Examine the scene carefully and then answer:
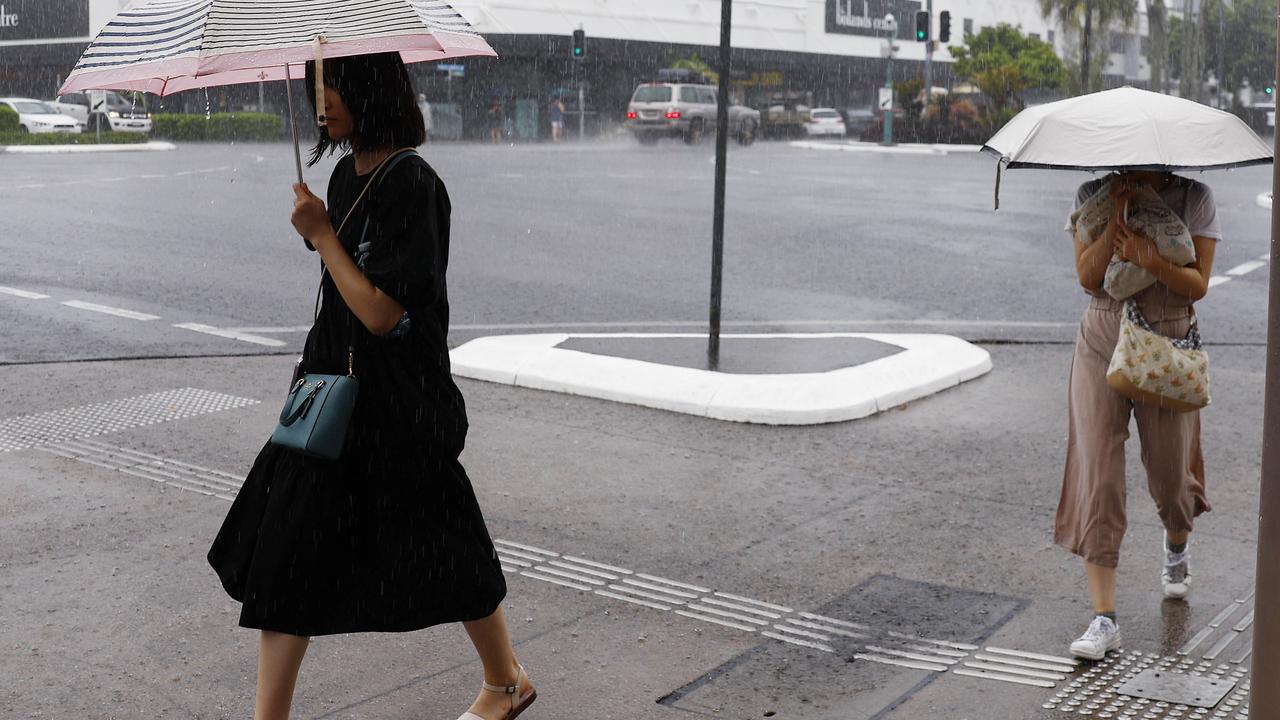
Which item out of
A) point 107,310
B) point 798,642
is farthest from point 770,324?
point 798,642

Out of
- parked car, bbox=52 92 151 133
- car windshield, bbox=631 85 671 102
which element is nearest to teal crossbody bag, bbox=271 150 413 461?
parked car, bbox=52 92 151 133

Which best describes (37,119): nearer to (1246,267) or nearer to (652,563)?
(1246,267)

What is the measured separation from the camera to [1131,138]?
4.42m

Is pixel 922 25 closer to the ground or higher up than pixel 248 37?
higher up

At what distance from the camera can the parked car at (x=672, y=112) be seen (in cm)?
4331

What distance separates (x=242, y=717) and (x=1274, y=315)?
2788 mm

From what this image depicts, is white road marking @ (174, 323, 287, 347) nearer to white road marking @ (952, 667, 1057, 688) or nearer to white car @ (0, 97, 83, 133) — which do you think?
white road marking @ (952, 667, 1057, 688)

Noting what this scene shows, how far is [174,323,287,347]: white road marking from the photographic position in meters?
9.65

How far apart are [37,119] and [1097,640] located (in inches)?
1545

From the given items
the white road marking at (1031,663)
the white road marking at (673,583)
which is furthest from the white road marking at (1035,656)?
the white road marking at (673,583)

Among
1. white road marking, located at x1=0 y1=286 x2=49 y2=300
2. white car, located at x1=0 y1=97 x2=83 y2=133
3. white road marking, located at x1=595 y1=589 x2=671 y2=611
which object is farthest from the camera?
white car, located at x1=0 y1=97 x2=83 y2=133

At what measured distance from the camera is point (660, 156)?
34719 mm

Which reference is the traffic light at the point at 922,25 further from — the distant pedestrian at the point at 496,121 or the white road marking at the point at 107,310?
the white road marking at the point at 107,310

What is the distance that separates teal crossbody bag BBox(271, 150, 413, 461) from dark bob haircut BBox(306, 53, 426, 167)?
7 centimetres
